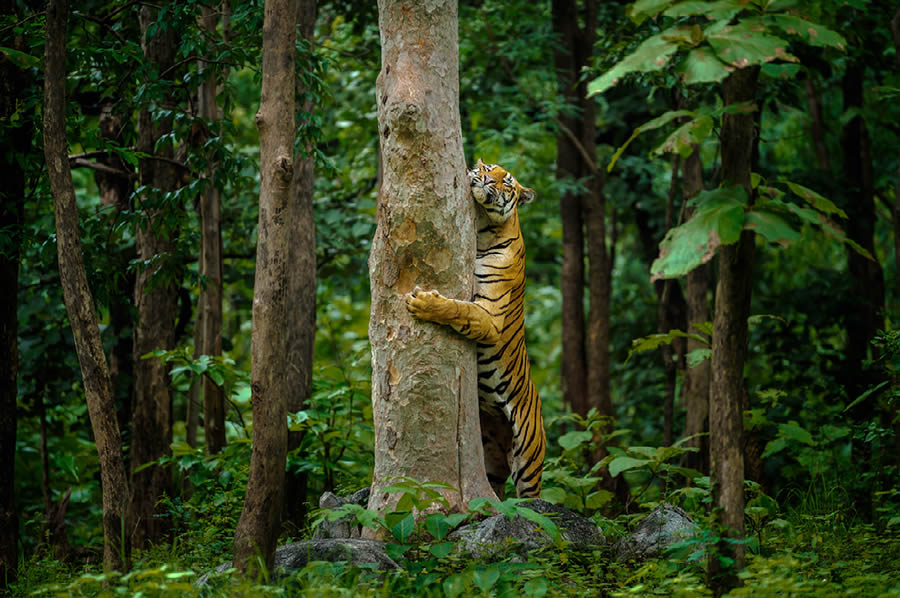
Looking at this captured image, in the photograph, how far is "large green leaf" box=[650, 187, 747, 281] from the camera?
3.12 meters

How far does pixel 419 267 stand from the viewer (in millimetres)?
4824

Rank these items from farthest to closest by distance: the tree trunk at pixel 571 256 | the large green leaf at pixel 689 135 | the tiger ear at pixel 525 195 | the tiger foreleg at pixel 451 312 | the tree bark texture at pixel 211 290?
the tree trunk at pixel 571 256, the tree bark texture at pixel 211 290, the tiger ear at pixel 525 195, the tiger foreleg at pixel 451 312, the large green leaf at pixel 689 135

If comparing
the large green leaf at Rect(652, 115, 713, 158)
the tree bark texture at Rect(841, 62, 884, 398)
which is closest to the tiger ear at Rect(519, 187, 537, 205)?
the large green leaf at Rect(652, 115, 713, 158)

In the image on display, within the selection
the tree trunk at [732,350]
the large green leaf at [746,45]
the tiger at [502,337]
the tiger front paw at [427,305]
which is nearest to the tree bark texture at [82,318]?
the tiger front paw at [427,305]

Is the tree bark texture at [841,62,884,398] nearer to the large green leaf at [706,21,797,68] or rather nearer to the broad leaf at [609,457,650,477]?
the broad leaf at [609,457,650,477]

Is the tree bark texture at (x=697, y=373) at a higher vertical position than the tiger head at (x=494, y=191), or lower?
lower

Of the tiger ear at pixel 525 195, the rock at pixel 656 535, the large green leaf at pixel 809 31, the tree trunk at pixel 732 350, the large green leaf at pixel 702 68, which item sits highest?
the tiger ear at pixel 525 195

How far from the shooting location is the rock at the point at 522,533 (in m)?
4.35

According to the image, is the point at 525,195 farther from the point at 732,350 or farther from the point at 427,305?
the point at 732,350

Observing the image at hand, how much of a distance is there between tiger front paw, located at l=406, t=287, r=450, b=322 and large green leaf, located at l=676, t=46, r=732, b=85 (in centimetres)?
202

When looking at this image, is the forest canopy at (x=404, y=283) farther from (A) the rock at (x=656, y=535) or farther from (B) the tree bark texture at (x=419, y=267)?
(A) the rock at (x=656, y=535)

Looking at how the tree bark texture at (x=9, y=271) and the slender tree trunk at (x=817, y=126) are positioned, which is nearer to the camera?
the tree bark texture at (x=9, y=271)

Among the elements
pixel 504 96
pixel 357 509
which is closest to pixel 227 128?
pixel 357 509

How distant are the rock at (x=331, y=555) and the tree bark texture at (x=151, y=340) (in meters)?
2.80
